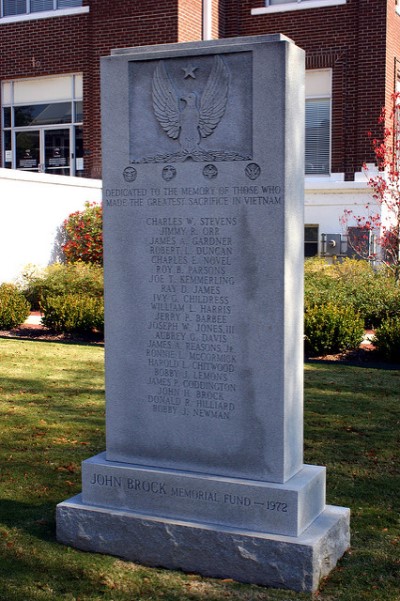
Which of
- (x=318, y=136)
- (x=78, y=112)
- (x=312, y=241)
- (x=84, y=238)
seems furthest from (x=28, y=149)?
(x=312, y=241)

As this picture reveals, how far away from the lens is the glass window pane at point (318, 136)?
2033cm

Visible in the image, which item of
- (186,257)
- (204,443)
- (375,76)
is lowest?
(204,443)

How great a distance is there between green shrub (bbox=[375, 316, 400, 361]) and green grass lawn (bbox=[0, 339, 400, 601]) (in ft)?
1.93

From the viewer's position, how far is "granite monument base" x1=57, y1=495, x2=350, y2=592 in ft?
14.3

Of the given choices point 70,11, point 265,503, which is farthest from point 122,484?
point 70,11

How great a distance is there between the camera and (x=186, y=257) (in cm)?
473

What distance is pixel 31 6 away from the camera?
22.5 m

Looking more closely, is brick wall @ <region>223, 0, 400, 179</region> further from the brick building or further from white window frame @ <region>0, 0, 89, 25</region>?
white window frame @ <region>0, 0, 89, 25</region>

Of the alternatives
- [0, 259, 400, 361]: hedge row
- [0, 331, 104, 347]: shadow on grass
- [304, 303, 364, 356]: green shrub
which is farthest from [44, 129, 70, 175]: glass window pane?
[304, 303, 364, 356]: green shrub

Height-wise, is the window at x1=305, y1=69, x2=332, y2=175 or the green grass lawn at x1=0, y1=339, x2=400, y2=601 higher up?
the window at x1=305, y1=69, x2=332, y2=175

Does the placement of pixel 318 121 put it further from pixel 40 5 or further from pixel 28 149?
pixel 40 5

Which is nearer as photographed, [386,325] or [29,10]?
[386,325]

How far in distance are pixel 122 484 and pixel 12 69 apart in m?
19.7

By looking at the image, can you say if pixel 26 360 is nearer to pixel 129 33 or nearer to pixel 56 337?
pixel 56 337
